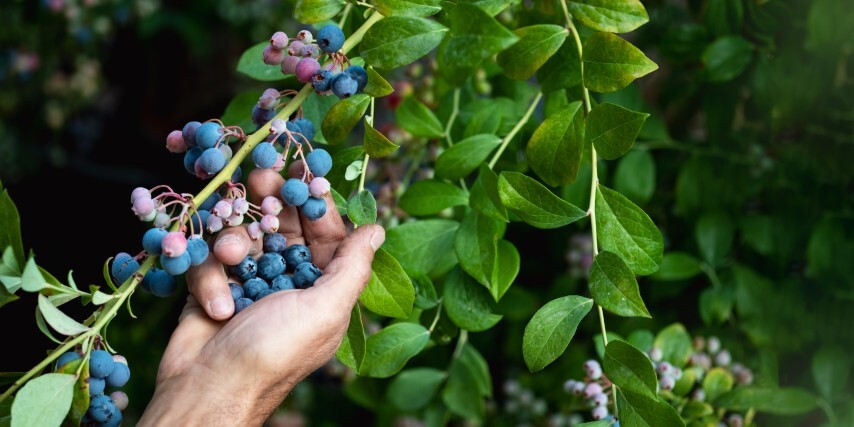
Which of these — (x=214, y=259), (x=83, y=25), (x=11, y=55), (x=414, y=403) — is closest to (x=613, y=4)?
(x=214, y=259)

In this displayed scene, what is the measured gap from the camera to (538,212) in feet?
2.41

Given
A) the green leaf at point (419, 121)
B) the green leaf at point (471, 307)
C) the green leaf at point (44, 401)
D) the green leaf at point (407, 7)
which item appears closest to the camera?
the green leaf at point (44, 401)

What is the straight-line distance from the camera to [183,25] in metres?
2.90

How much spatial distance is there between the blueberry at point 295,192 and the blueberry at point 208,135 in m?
0.07

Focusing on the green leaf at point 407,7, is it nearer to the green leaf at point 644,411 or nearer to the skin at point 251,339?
the skin at point 251,339

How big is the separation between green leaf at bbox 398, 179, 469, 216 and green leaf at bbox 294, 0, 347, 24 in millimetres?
246

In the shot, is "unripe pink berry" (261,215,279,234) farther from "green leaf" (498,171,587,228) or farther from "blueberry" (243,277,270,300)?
"green leaf" (498,171,587,228)

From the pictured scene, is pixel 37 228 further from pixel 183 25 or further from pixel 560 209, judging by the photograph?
pixel 560 209

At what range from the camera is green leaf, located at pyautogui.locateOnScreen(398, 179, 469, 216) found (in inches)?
35.8

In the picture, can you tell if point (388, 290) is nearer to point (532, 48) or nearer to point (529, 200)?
point (529, 200)

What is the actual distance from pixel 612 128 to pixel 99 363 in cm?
47

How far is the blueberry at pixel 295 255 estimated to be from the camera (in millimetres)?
763

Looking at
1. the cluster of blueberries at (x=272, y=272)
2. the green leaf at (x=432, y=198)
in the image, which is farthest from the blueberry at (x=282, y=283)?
the green leaf at (x=432, y=198)

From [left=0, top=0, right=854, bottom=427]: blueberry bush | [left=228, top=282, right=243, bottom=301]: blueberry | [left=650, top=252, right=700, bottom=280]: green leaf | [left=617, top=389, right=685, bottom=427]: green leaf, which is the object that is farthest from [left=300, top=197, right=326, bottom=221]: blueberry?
[left=650, top=252, right=700, bottom=280]: green leaf
